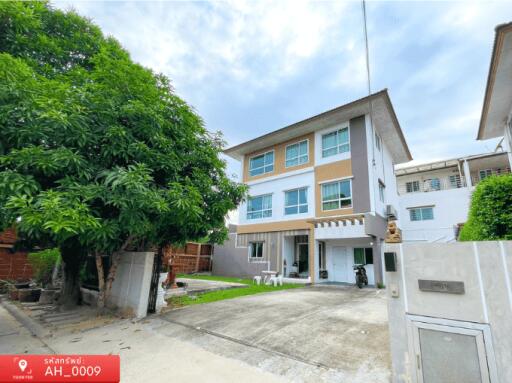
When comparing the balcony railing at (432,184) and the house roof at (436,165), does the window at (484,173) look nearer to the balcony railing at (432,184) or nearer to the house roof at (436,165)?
the balcony railing at (432,184)

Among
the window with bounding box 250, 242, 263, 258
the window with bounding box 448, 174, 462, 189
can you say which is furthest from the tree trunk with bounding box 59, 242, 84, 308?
the window with bounding box 448, 174, 462, 189

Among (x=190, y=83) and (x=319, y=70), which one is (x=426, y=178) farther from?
(x=190, y=83)

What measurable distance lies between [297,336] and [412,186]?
20097 millimetres

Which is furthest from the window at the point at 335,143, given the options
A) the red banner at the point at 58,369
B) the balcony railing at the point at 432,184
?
the red banner at the point at 58,369

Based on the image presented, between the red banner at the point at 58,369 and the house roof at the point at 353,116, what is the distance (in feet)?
40.8

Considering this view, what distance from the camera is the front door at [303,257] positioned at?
15516 mm

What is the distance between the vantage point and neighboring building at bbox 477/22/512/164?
5566mm

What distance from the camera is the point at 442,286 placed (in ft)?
8.93

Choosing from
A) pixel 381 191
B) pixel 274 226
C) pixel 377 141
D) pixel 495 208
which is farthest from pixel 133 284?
pixel 377 141

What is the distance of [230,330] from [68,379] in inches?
132

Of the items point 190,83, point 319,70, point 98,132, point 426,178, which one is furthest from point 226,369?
point 426,178

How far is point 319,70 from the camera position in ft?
26.5

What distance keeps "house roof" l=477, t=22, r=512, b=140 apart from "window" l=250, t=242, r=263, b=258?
484 inches

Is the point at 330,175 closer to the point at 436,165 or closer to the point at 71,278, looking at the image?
the point at 436,165
